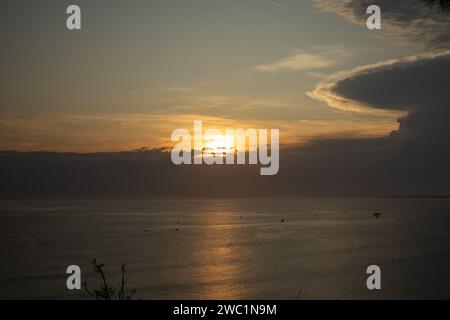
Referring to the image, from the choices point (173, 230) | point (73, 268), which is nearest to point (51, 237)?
point (173, 230)

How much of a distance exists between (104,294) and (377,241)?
93.2m

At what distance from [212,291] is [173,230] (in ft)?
218

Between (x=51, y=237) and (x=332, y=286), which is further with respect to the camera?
(x=51, y=237)

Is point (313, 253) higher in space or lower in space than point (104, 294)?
higher

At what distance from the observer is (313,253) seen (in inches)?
2936

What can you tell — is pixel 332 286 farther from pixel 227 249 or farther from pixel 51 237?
pixel 51 237

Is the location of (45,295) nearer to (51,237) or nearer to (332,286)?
(332,286)

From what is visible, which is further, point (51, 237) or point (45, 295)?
point (51, 237)

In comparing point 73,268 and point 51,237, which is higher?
point 51,237
